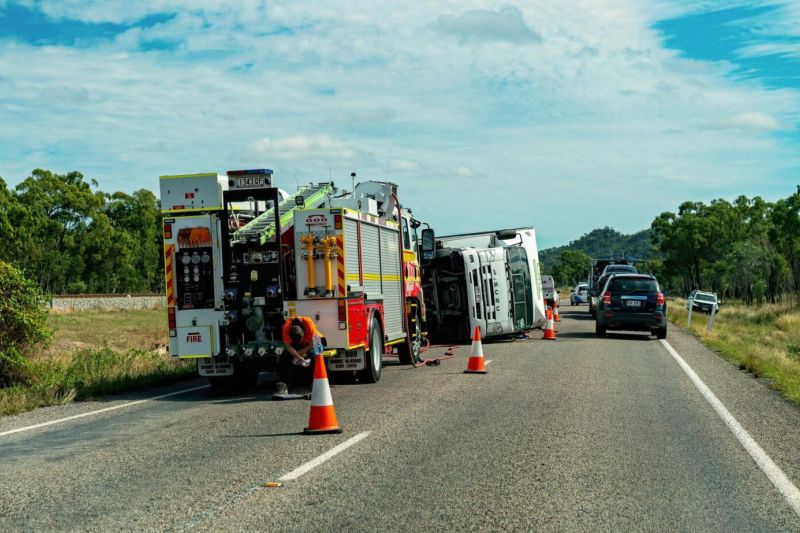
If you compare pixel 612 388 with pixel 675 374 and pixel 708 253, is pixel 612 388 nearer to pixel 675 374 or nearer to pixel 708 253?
pixel 675 374

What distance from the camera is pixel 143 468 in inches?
316

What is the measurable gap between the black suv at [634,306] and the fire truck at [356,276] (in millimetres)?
10131

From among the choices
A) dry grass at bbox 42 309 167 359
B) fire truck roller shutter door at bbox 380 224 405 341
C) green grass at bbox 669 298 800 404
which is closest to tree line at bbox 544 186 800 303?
green grass at bbox 669 298 800 404

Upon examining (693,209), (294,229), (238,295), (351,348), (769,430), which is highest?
(693,209)

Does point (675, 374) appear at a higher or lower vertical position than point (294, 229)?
lower

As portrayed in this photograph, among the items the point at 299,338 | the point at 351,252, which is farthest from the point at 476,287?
the point at 299,338

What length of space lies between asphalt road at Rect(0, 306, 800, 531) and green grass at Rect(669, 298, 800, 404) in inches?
85.3

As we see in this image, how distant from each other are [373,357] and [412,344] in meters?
3.61

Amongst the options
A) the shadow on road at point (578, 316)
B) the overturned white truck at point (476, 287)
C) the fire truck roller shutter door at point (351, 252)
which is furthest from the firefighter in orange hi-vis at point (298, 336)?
the shadow on road at point (578, 316)

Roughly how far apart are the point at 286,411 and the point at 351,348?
2287 mm

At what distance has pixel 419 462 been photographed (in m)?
8.02

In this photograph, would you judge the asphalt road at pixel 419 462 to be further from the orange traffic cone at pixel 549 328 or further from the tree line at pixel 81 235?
the tree line at pixel 81 235

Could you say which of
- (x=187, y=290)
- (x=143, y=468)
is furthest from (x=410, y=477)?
(x=187, y=290)

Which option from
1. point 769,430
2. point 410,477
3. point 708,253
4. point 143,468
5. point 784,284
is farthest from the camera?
point 708,253
